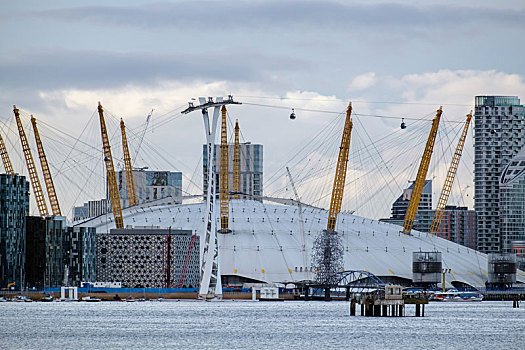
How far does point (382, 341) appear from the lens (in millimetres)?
165500

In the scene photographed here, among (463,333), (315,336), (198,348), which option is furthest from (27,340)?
(463,333)

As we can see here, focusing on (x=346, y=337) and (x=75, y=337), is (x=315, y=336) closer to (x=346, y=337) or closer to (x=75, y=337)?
(x=346, y=337)

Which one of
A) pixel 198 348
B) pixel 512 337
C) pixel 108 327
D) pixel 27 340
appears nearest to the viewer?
pixel 198 348

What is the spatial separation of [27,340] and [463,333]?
56.0 metres

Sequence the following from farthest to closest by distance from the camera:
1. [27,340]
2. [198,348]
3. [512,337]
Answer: [512,337], [27,340], [198,348]

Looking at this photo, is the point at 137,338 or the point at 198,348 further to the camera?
the point at 137,338

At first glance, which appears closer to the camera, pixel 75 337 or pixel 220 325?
pixel 75 337

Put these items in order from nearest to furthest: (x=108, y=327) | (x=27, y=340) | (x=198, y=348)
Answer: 1. (x=198, y=348)
2. (x=27, y=340)
3. (x=108, y=327)

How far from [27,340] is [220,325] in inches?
1483

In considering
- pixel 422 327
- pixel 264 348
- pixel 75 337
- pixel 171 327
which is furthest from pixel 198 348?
pixel 422 327

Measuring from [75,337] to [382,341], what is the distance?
36205 millimetres

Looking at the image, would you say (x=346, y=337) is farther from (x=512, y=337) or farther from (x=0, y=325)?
(x=0, y=325)

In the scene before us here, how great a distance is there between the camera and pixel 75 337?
169 m

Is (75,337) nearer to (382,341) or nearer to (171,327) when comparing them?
(171,327)
